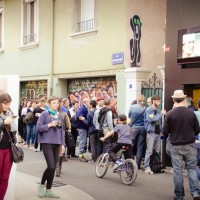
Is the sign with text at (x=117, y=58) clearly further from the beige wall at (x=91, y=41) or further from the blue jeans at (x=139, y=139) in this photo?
the blue jeans at (x=139, y=139)

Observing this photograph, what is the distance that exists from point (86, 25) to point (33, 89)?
16.1ft

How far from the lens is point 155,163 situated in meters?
9.54

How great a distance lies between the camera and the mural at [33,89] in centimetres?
1795

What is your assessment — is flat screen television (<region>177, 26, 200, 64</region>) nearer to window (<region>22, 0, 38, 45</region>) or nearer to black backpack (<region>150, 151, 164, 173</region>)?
black backpack (<region>150, 151, 164, 173</region>)

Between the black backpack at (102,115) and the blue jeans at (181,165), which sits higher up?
the black backpack at (102,115)

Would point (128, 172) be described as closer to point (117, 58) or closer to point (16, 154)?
point (16, 154)

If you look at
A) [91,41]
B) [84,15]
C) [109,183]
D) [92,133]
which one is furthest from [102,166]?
[84,15]

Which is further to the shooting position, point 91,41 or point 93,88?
point 93,88

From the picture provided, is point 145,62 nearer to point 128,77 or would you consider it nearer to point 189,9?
point 128,77

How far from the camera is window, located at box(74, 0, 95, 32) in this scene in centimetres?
1502

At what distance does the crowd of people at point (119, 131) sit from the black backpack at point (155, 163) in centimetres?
11

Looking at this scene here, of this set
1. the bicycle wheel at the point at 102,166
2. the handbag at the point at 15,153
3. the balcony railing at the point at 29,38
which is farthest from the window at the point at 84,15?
the handbag at the point at 15,153

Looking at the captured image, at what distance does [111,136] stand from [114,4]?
20.5 feet

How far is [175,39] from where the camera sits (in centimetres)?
1026
